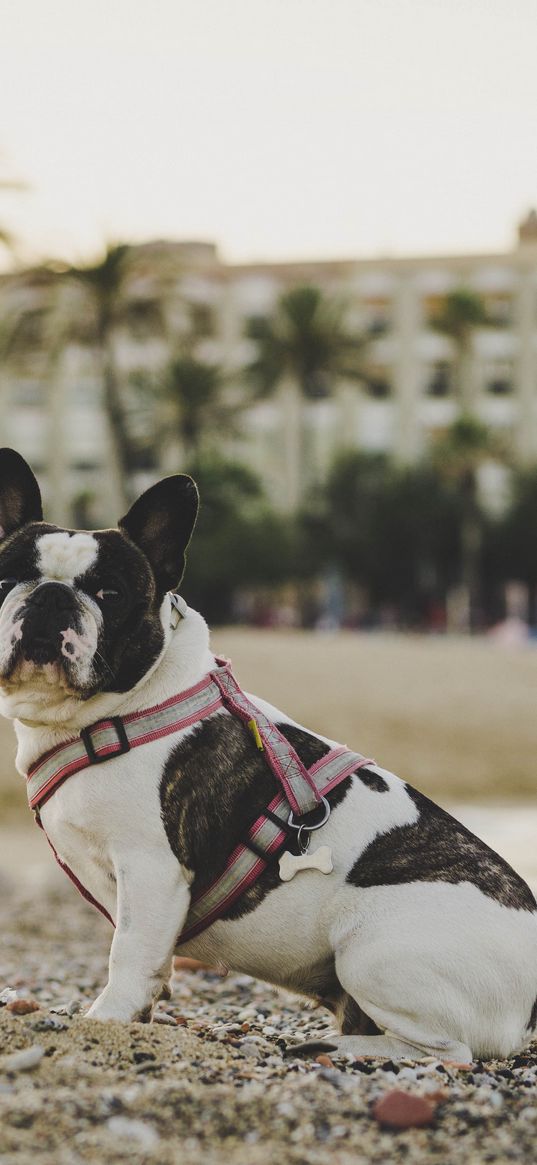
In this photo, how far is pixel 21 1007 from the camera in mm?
4797

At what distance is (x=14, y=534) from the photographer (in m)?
4.79

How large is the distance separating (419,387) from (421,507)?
62.2 feet

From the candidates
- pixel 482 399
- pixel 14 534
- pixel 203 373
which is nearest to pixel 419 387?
pixel 482 399

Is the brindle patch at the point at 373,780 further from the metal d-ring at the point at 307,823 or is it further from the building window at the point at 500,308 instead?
the building window at the point at 500,308

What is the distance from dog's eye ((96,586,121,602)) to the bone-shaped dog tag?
3.55 feet

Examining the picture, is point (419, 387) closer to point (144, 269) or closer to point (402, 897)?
point (144, 269)

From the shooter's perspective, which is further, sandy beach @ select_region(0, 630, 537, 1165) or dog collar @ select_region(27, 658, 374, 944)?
dog collar @ select_region(27, 658, 374, 944)

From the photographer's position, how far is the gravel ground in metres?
3.37

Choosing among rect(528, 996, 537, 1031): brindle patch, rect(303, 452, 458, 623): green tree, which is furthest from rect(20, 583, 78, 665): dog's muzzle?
rect(303, 452, 458, 623): green tree

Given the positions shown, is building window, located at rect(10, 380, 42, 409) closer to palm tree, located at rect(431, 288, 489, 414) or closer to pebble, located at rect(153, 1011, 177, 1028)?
palm tree, located at rect(431, 288, 489, 414)

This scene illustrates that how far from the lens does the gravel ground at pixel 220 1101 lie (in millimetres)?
3365

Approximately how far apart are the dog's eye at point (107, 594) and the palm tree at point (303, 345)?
2728 inches

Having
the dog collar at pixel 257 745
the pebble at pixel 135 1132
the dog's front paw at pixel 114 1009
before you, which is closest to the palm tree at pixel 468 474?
the dog collar at pixel 257 745

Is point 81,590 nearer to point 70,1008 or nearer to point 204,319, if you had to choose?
point 70,1008
